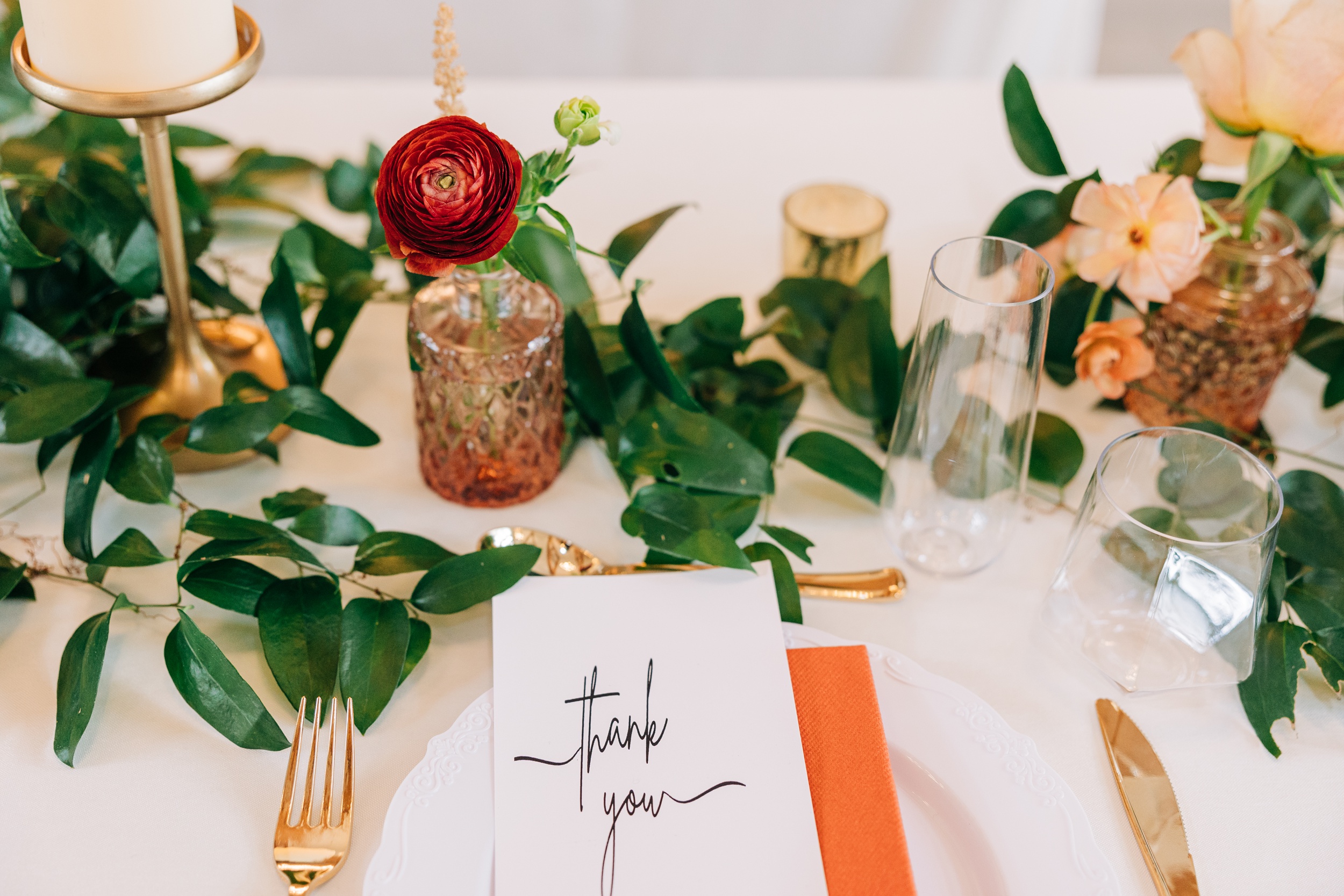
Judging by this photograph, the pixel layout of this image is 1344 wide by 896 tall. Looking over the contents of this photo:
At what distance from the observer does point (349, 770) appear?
0.54m

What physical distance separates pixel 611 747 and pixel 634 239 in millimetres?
351

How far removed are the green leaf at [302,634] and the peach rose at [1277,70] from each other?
0.67m

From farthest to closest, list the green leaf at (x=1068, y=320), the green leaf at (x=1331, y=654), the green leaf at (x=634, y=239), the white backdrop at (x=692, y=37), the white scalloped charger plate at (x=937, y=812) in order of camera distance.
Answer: the white backdrop at (x=692, y=37) < the green leaf at (x=1068, y=320) < the green leaf at (x=634, y=239) < the green leaf at (x=1331, y=654) < the white scalloped charger plate at (x=937, y=812)

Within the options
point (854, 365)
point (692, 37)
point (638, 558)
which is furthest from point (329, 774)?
point (692, 37)

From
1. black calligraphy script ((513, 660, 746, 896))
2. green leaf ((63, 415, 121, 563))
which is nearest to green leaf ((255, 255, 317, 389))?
green leaf ((63, 415, 121, 563))

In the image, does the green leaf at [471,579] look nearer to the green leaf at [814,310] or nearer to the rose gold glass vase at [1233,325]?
the green leaf at [814,310]

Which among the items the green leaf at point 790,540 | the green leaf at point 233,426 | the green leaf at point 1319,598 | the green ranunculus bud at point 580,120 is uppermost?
the green ranunculus bud at point 580,120

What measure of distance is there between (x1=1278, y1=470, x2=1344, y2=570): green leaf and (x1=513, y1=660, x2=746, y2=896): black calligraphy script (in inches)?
15.8

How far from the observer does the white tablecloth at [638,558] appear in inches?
21.4

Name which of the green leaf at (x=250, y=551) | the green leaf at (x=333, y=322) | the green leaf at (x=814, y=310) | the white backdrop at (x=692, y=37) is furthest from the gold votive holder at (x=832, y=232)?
the white backdrop at (x=692, y=37)

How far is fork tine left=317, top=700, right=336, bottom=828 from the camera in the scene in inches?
20.9

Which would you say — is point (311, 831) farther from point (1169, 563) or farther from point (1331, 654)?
point (1331, 654)

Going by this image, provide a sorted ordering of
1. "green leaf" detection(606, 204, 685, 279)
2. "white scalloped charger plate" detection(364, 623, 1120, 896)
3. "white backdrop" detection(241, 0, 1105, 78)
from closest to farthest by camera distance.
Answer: "white scalloped charger plate" detection(364, 623, 1120, 896)
"green leaf" detection(606, 204, 685, 279)
"white backdrop" detection(241, 0, 1105, 78)

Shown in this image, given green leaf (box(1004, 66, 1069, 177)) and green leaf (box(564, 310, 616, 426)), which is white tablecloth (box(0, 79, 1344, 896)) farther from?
green leaf (box(1004, 66, 1069, 177))
